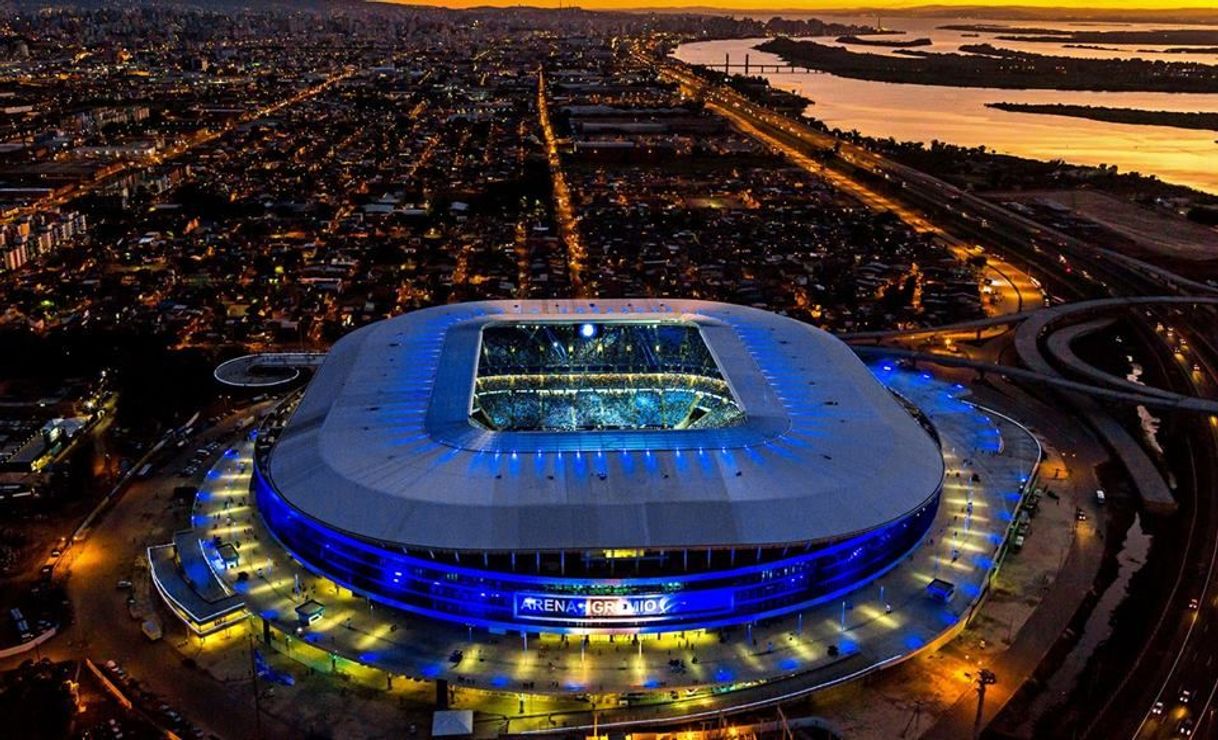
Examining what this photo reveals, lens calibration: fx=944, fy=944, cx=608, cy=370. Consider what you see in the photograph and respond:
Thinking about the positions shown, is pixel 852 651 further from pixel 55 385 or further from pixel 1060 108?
pixel 1060 108

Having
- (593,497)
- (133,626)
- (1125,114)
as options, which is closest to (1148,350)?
(593,497)

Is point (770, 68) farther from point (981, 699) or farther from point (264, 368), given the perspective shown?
point (981, 699)

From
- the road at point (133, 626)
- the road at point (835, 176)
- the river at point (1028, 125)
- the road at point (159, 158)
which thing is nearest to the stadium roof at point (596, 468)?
the road at point (133, 626)

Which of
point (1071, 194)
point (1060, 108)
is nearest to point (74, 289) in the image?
point (1071, 194)

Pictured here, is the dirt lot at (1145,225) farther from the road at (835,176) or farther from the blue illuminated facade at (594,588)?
the blue illuminated facade at (594,588)

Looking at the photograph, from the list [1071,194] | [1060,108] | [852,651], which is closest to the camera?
[852,651]

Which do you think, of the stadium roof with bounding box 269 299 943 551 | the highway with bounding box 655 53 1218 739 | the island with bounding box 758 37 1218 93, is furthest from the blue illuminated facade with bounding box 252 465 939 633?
the island with bounding box 758 37 1218 93
